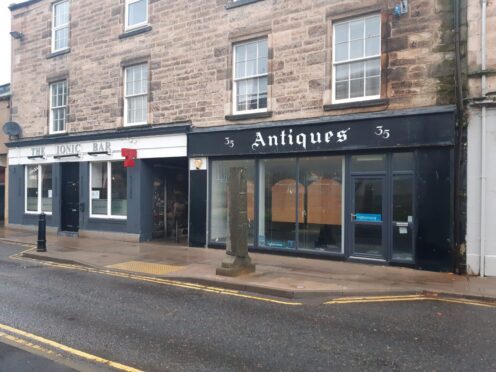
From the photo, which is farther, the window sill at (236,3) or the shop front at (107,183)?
the shop front at (107,183)

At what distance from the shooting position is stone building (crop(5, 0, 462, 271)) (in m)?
10.8

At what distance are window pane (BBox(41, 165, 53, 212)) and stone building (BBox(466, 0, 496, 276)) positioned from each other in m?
15.6

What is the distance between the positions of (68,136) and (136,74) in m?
3.91

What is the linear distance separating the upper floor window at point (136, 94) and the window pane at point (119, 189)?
5.55 feet

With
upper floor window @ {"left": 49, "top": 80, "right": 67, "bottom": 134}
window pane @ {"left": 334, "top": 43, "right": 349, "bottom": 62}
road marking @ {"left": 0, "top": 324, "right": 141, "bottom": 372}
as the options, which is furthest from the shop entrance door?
upper floor window @ {"left": 49, "top": 80, "right": 67, "bottom": 134}

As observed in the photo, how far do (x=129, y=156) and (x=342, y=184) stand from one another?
24.5 feet

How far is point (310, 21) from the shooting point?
1230 centimetres

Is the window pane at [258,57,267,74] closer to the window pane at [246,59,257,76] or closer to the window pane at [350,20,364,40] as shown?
the window pane at [246,59,257,76]

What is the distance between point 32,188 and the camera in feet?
64.4

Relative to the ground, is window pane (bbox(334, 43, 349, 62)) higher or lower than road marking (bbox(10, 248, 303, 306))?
higher

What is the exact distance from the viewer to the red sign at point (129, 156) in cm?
1538

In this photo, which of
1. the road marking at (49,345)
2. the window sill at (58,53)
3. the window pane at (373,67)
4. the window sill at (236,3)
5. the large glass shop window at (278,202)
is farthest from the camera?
the window sill at (58,53)

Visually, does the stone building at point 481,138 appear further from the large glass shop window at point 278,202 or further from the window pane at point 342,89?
the large glass shop window at point 278,202

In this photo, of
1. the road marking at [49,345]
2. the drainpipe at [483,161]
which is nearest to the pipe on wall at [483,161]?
the drainpipe at [483,161]
